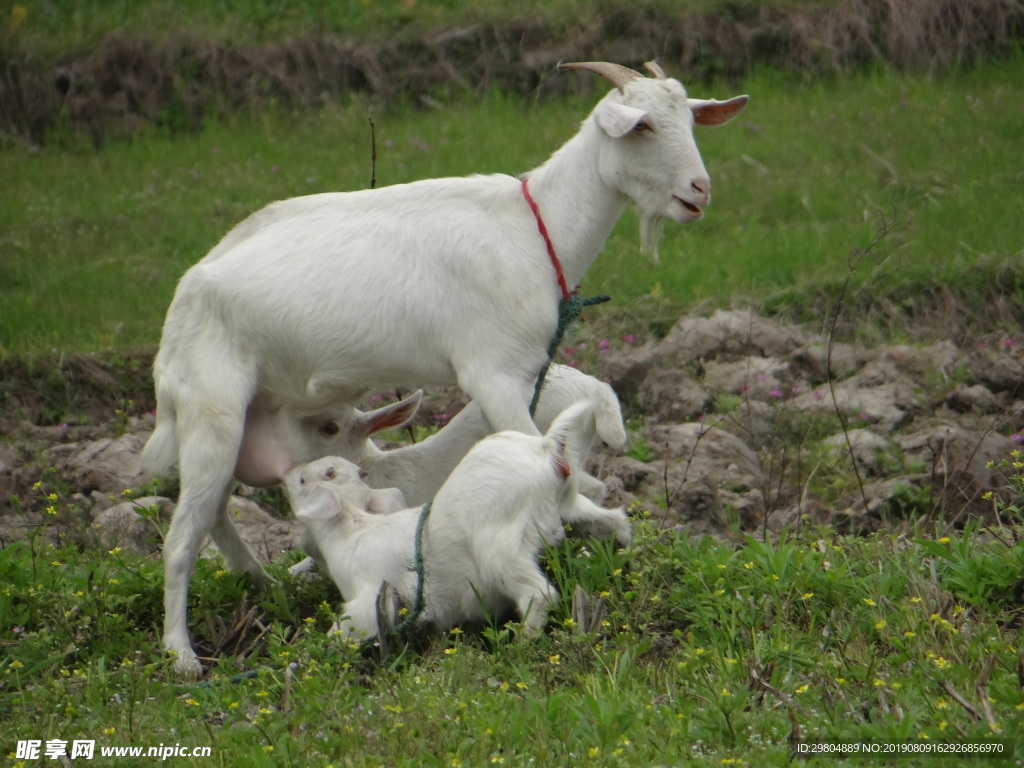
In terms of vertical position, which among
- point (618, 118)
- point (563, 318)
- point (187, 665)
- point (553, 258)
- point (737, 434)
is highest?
point (618, 118)

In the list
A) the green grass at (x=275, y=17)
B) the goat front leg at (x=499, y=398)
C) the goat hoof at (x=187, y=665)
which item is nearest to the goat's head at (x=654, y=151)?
the goat front leg at (x=499, y=398)

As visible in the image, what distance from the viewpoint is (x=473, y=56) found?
13.8m

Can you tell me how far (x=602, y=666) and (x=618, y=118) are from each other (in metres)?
2.01

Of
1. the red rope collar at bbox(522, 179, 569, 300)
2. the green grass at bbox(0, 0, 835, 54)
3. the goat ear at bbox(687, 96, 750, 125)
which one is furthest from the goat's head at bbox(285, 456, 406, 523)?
the green grass at bbox(0, 0, 835, 54)

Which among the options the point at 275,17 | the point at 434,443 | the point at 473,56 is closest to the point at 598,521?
the point at 434,443

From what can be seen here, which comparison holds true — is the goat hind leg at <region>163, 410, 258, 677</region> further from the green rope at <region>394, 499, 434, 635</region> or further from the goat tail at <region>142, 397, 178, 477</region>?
the green rope at <region>394, 499, 434, 635</region>

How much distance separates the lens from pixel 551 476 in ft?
15.3

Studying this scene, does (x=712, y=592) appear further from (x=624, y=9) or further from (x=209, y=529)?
(x=624, y=9)

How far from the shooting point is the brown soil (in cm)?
1308

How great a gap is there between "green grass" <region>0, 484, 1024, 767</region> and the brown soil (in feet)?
28.1

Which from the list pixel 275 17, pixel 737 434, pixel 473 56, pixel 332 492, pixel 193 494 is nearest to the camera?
pixel 332 492

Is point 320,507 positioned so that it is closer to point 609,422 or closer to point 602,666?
point 609,422

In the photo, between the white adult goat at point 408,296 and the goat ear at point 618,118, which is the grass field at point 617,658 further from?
the goat ear at point 618,118

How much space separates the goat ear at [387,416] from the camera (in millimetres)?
5707
